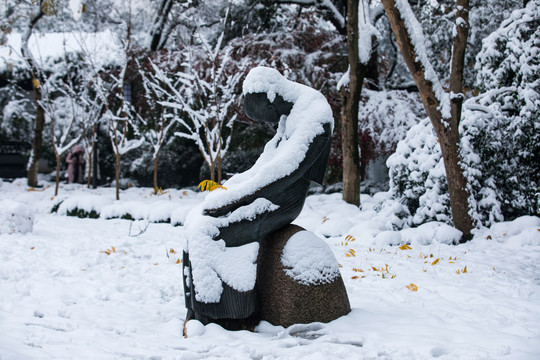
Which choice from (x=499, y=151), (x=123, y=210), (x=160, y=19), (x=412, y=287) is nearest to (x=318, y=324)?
(x=412, y=287)

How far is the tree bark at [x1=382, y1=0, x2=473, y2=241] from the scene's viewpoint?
5812 millimetres

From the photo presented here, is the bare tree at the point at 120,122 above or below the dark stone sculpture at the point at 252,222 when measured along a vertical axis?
above

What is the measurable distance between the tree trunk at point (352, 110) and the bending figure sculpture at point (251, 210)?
5.42 m

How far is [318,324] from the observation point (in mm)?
2877

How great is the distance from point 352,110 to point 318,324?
20.5ft

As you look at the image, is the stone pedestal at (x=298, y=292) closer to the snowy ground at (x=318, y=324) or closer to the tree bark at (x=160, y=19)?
the snowy ground at (x=318, y=324)

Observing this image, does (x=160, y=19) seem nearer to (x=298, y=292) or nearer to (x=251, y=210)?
(x=251, y=210)

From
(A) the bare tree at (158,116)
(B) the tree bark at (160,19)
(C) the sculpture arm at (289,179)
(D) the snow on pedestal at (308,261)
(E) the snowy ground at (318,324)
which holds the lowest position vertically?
(E) the snowy ground at (318,324)

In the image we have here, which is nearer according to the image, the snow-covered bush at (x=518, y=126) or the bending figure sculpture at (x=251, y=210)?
the bending figure sculpture at (x=251, y=210)

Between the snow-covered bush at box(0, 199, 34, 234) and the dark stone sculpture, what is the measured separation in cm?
459

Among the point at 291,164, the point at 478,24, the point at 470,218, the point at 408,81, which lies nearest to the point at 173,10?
the point at 408,81

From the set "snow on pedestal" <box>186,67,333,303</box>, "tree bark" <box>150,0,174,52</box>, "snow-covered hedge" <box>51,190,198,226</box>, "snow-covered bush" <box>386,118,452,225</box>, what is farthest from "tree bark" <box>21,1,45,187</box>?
"snow on pedestal" <box>186,67,333,303</box>

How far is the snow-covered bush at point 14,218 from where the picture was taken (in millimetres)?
6371

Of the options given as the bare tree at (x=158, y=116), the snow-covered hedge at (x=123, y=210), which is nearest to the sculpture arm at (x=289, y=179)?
the snow-covered hedge at (x=123, y=210)
